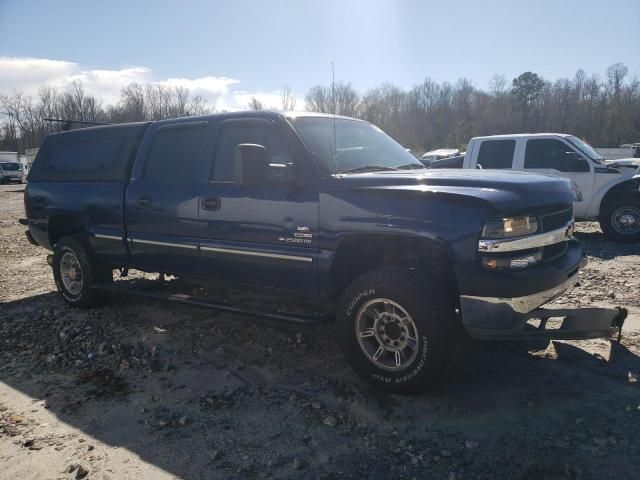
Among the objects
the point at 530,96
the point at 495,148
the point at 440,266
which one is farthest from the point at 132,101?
the point at 440,266

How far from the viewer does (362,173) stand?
385 centimetres

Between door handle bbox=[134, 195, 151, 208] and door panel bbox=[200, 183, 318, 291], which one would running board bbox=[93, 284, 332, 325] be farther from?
door handle bbox=[134, 195, 151, 208]

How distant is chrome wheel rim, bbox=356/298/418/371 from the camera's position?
335 cm

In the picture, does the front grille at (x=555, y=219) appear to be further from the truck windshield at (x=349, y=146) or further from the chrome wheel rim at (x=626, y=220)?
the chrome wheel rim at (x=626, y=220)

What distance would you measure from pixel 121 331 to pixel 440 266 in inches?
132

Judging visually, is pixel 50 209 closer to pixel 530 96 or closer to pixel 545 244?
pixel 545 244

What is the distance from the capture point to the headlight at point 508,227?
2969mm

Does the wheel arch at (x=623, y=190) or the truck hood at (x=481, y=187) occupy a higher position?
the truck hood at (x=481, y=187)

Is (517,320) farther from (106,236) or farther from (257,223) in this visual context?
(106,236)

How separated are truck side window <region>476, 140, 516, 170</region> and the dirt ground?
537cm

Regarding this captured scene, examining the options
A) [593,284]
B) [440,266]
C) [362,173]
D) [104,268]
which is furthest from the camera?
[593,284]

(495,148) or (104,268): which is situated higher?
(495,148)

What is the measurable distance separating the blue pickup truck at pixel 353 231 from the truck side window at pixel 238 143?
1 cm

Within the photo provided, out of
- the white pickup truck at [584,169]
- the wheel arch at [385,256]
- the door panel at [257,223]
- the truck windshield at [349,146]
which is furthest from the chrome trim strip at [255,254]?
the white pickup truck at [584,169]
